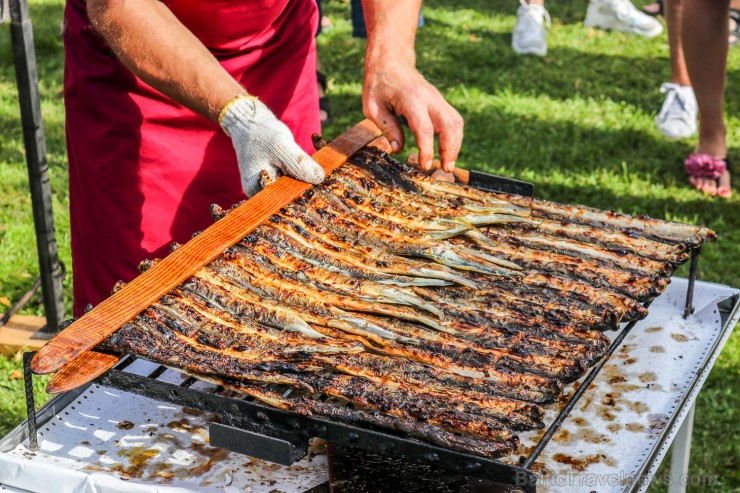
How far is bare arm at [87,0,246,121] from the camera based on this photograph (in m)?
2.79

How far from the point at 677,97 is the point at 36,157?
5044 millimetres

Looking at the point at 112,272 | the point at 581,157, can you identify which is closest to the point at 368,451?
the point at 112,272

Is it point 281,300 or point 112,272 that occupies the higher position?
point 281,300

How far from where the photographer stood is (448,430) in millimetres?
1990

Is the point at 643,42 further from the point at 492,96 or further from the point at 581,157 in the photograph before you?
the point at 581,157

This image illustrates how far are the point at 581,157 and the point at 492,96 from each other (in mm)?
1341

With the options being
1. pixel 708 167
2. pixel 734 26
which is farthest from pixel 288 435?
pixel 734 26

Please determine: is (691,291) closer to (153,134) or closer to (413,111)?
(413,111)

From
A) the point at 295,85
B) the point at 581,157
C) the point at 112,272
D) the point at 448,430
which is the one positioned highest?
the point at 295,85

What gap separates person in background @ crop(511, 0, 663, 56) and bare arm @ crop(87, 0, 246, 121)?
6.59 m

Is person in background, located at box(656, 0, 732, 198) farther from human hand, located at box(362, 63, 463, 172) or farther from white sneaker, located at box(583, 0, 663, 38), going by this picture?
human hand, located at box(362, 63, 463, 172)

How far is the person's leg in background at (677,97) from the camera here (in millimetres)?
7430

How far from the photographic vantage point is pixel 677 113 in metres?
7.48

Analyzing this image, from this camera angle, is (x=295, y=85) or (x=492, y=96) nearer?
(x=295, y=85)
